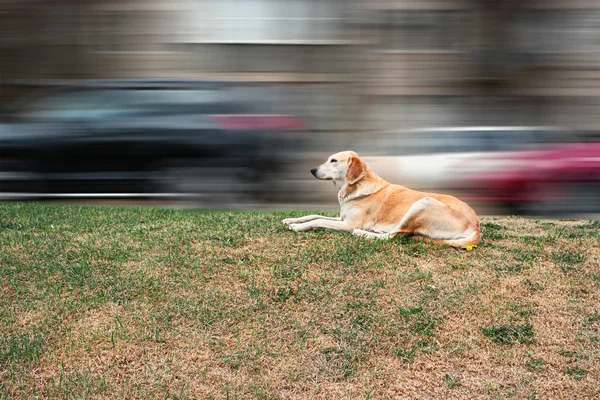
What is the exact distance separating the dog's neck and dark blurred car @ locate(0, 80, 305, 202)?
1.79 m

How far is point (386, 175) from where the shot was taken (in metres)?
8.37

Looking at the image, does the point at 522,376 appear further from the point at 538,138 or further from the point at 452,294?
the point at 538,138

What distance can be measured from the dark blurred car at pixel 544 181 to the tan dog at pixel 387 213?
195 cm

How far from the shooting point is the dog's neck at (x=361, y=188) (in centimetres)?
553

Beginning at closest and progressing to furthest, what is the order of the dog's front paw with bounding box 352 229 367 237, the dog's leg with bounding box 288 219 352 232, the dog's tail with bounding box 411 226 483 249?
the dog's tail with bounding box 411 226 483 249, the dog's front paw with bounding box 352 229 367 237, the dog's leg with bounding box 288 219 352 232

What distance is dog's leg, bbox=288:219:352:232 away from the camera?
551cm

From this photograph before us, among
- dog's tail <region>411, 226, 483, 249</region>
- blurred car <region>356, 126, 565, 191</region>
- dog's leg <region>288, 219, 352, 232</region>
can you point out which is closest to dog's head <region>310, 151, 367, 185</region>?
dog's leg <region>288, 219, 352, 232</region>

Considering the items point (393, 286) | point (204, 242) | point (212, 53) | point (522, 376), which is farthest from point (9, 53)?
point (522, 376)

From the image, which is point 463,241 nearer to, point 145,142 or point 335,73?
point 145,142

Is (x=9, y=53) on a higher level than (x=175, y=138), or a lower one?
higher

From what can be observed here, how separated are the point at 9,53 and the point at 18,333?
8723 millimetres

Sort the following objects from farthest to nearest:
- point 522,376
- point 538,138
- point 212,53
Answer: point 212,53, point 538,138, point 522,376

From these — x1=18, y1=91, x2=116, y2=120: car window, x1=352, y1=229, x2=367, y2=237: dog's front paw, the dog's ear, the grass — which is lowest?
the grass

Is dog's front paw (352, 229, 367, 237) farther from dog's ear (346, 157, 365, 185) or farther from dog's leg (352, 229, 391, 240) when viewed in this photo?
dog's ear (346, 157, 365, 185)
